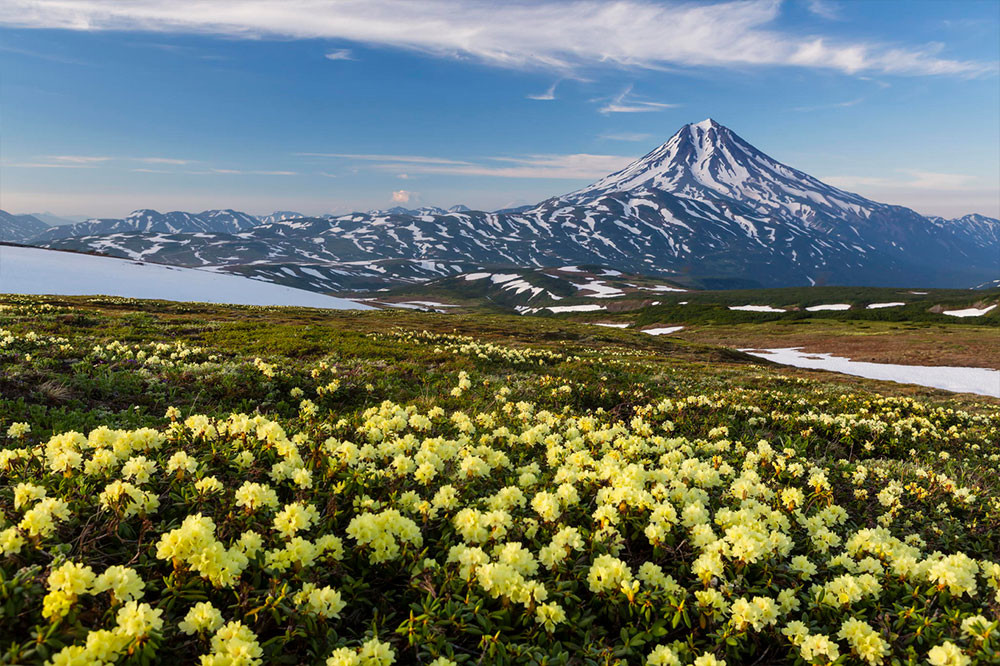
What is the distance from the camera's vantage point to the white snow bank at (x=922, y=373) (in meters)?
41.0

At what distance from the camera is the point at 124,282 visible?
3863 inches

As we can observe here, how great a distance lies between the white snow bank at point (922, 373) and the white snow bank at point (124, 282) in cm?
8233

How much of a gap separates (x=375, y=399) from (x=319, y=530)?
24.9 feet

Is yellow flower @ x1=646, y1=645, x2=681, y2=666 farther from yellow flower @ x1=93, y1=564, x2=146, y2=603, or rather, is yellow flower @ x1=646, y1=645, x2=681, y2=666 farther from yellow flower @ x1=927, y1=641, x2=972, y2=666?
yellow flower @ x1=93, y1=564, x2=146, y2=603

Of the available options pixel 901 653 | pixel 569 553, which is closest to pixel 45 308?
pixel 569 553

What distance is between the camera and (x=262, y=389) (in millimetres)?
11656

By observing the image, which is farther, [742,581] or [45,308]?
[45,308]

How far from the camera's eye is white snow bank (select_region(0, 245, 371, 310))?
8525 cm

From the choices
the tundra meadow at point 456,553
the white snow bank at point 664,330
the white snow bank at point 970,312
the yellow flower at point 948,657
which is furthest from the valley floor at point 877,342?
the yellow flower at point 948,657

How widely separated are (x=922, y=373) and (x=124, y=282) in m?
135

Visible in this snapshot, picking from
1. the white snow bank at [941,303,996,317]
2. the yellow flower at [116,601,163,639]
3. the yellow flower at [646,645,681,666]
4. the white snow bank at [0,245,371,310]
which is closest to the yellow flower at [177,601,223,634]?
the yellow flower at [116,601,163,639]

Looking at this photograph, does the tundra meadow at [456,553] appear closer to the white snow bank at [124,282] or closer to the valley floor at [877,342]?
the valley floor at [877,342]

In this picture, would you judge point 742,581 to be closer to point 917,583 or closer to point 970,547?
point 917,583

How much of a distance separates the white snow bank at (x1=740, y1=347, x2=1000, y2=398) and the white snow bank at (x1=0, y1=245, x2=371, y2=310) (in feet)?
270
